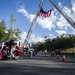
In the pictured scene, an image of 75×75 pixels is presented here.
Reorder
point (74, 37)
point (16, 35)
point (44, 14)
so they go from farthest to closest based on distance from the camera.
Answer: point (74, 37), point (16, 35), point (44, 14)

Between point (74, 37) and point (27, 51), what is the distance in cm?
11330

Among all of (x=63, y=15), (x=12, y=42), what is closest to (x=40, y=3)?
(x=63, y=15)

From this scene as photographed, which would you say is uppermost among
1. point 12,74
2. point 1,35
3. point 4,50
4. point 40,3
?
point 40,3

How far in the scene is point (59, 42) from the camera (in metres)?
169

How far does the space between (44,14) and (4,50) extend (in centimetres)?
3018

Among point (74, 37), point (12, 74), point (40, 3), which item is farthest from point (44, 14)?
point (74, 37)

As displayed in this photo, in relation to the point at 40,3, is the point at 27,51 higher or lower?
lower

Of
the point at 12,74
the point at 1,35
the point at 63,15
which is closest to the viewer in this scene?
the point at 12,74

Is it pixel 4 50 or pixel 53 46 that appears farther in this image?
pixel 53 46

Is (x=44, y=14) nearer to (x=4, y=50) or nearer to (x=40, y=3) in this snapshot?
(x=40, y=3)

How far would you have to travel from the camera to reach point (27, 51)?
188ft

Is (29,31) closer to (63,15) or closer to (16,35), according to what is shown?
(63,15)

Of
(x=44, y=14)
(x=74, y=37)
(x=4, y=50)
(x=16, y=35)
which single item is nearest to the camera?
(x=4, y=50)

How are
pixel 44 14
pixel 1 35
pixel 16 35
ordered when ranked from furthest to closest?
pixel 16 35 < pixel 1 35 < pixel 44 14
